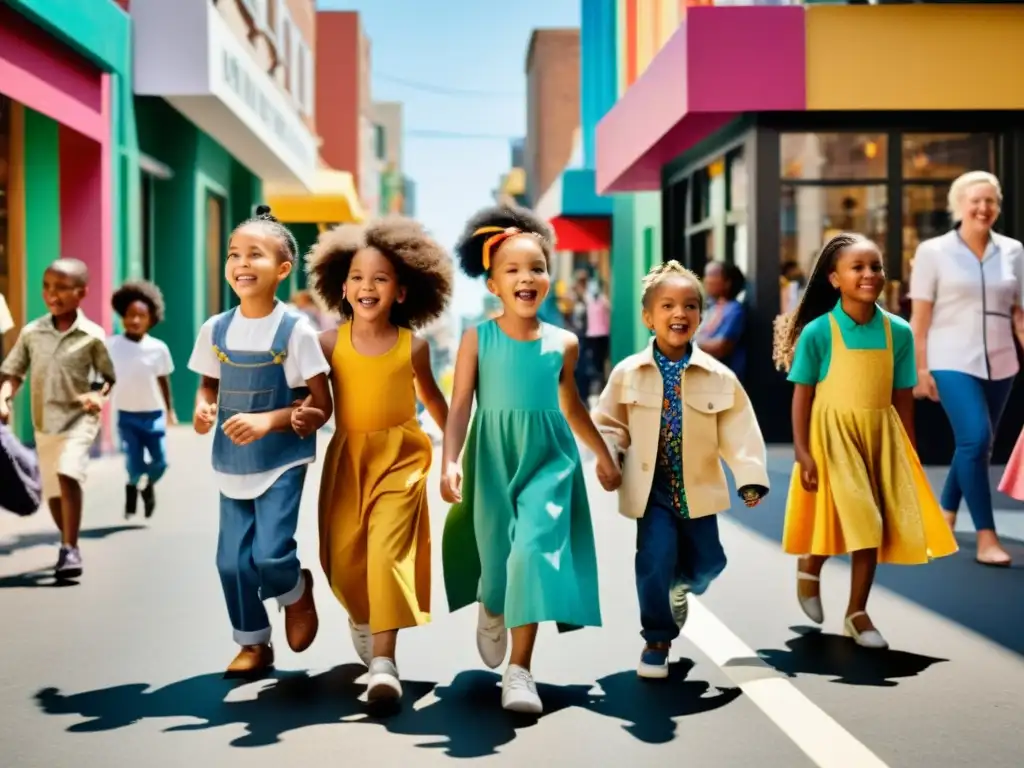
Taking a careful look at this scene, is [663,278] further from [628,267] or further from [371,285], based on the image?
[628,267]

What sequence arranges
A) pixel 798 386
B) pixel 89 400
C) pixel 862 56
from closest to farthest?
pixel 798 386 → pixel 89 400 → pixel 862 56

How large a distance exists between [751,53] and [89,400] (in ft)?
27.2

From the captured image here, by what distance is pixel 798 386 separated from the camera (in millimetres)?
5727

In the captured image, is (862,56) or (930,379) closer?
(930,379)

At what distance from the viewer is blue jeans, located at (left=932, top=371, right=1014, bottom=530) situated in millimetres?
7562

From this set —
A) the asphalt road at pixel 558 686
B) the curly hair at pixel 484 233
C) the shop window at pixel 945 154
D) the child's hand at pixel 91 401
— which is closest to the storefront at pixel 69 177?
the child's hand at pixel 91 401

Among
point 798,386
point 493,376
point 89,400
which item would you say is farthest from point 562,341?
point 89,400

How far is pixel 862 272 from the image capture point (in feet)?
18.3

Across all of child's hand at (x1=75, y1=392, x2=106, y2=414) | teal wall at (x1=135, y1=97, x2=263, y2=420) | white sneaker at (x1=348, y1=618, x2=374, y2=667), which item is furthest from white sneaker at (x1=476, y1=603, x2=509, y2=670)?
teal wall at (x1=135, y1=97, x2=263, y2=420)

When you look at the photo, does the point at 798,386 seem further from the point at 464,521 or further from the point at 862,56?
the point at 862,56

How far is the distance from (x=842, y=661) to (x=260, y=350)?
93.7 inches

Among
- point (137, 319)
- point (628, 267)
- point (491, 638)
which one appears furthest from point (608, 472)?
point (628, 267)

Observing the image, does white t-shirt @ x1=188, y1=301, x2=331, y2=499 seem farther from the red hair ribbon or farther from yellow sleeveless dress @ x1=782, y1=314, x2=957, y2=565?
yellow sleeveless dress @ x1=782, y1=314, x2=957, y2=565

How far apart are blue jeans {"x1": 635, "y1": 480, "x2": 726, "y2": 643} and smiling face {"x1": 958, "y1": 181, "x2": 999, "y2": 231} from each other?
3.14 m
